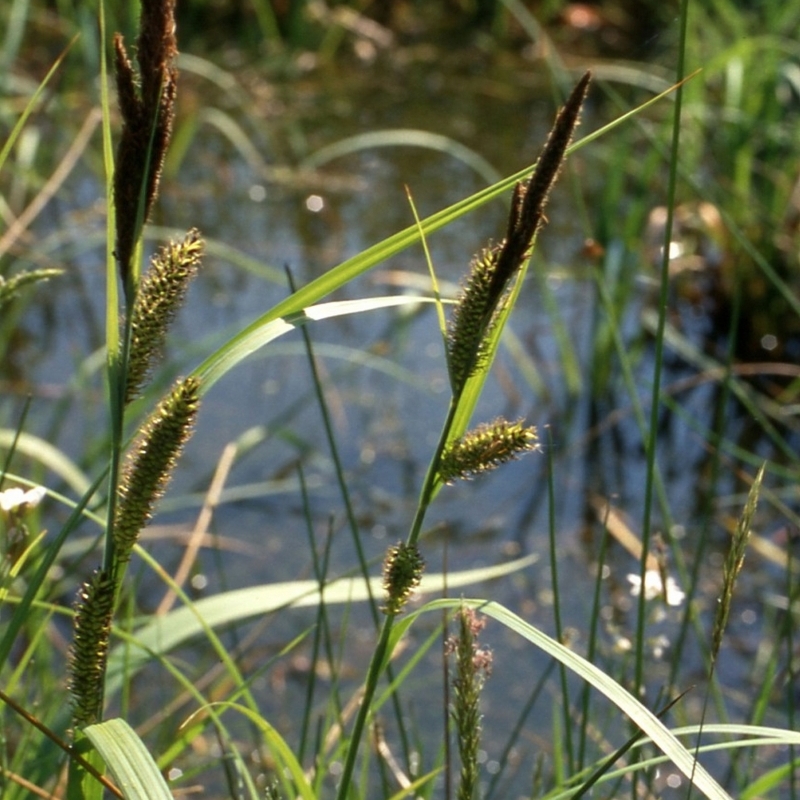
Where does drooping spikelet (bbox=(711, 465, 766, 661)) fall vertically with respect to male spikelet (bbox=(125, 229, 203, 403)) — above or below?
below

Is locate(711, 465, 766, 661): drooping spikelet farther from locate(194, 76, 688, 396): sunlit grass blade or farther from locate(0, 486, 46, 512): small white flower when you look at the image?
locate(0, 486, 46, 512): small white flower

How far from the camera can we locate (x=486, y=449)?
0.62 metres

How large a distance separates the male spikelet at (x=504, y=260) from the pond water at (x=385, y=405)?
26.6 inches

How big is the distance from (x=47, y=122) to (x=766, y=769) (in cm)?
306

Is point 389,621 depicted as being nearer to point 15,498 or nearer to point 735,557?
point 735,557

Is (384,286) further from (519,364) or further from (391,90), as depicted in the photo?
(391,90)

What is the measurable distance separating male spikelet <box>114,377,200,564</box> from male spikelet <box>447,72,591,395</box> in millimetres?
140

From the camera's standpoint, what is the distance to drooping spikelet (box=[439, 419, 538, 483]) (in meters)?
0.62

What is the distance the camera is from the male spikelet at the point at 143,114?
0.55 metres

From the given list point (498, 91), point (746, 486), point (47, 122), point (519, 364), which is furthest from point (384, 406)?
point (498, 91)

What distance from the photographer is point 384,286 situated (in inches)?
120

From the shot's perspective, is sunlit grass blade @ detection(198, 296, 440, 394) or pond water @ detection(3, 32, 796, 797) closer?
sunlit grass blade @ detection(198, 296, 440, 394)

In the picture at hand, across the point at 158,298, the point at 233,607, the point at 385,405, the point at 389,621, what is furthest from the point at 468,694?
the point at 385,405

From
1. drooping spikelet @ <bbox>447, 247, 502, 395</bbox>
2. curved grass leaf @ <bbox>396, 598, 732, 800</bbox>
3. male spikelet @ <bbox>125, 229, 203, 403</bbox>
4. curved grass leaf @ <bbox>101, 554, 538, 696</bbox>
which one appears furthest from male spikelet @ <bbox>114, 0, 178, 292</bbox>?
curved grass leaf @ <bbox>101, 554, 538, 696</bbox>
